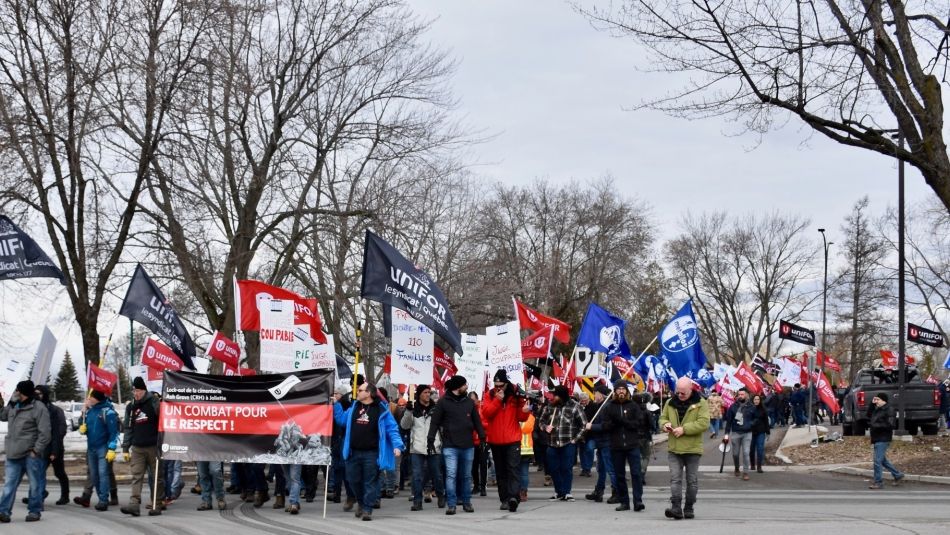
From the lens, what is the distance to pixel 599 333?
761 inches

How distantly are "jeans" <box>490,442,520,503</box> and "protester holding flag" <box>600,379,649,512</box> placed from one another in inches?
47.8

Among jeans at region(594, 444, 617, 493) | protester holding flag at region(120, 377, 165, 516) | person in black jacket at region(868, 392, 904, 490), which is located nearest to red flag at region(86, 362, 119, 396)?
protester holding flag at region(120, 377, 165, 516)

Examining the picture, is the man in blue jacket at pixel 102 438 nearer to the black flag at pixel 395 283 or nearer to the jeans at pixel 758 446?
the black flag at pixel 395 283

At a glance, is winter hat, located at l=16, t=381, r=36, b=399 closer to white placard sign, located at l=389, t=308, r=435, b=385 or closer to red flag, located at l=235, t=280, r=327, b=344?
red flag, located at l=235, t=280, r=327, b=344

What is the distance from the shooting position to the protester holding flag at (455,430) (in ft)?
43.3

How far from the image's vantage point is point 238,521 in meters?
12.4

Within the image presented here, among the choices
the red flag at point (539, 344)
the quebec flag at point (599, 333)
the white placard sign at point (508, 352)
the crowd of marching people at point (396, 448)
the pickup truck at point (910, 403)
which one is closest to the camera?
the crowd of marching people at point (396, 448)

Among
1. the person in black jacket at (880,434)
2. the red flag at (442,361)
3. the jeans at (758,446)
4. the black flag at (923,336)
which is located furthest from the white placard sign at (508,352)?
the black flag at (923,336)

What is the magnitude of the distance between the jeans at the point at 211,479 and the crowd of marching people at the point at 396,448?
0.6 inches

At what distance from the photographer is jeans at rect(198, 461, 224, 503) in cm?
1368

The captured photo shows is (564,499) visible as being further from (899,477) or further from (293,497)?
(899,477)

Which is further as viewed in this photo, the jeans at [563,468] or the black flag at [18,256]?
the black flag at [18,256]

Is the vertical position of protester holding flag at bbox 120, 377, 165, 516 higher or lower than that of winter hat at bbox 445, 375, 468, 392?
lower

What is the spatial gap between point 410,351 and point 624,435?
3.56m
